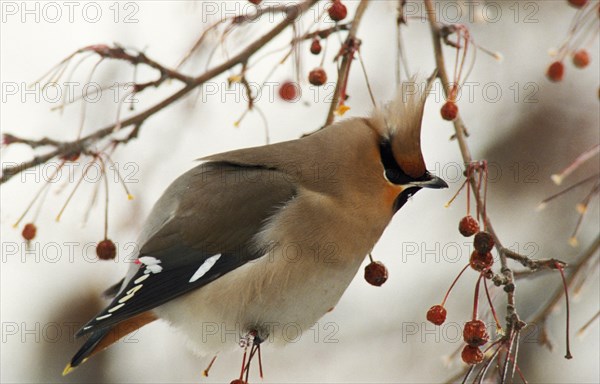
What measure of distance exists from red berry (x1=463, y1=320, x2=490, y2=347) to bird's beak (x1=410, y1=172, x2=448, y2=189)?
531 mm

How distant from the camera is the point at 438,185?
2.95 meters

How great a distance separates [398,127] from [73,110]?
8.16 feet

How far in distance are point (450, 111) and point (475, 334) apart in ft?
2.22

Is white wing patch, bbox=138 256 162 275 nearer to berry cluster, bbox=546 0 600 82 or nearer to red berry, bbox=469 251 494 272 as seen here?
red berry, bbox=469 251 494 272

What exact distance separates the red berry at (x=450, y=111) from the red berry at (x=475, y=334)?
0.62m

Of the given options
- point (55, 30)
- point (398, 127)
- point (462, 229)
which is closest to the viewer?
point (462, 229)

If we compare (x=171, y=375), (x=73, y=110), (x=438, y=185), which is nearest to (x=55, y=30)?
(x=73, y=110)

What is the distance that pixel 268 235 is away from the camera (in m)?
3.14

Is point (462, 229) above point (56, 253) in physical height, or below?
above

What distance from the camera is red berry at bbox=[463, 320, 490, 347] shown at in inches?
101

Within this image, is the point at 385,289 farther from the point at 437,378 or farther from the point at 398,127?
the point at 398,127

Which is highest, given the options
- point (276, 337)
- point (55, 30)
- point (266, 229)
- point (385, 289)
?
point (55, 30)

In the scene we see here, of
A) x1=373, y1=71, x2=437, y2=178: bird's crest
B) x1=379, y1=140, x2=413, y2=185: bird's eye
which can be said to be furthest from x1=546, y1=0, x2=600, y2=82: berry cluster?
x1=379, y1=140, x2=413, y2=185: bird's eye

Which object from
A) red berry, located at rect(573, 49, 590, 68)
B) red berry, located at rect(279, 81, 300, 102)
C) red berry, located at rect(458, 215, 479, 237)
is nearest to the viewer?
red berry, located at rect(458, 215, 479, 237)
